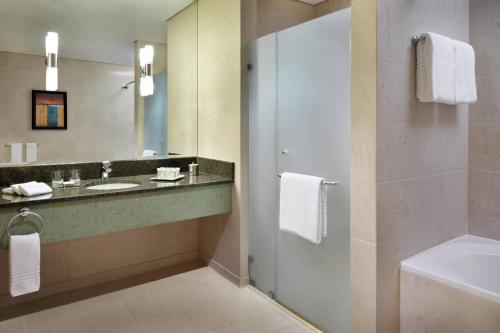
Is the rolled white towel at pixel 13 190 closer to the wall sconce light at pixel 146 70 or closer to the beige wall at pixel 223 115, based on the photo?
the wall sconce light at pixel 146 70

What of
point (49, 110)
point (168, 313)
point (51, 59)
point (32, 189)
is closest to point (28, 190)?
point (32, 189)

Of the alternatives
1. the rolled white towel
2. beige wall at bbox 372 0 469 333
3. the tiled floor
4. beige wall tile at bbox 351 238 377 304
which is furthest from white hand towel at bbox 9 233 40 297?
beige wall at bbox 372 0 469 333

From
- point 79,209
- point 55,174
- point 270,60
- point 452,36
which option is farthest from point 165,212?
point 452,36

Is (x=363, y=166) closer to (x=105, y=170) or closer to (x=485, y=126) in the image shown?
(x=485, y=126)

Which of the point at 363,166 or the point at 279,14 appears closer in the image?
the point at 363,166

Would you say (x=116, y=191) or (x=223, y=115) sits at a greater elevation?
(x=223, y=115)

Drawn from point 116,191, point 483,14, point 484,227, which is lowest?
point 484,227

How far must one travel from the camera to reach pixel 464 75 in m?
1.97

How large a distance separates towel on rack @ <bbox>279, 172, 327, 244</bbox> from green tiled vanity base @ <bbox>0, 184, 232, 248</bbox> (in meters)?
0.62

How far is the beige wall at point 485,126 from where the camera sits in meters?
2.20

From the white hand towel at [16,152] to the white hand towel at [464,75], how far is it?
2658mm

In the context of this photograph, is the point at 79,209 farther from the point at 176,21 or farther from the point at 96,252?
the point at 176,21

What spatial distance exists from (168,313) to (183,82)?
1832mm

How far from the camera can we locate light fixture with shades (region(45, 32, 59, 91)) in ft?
8.29
